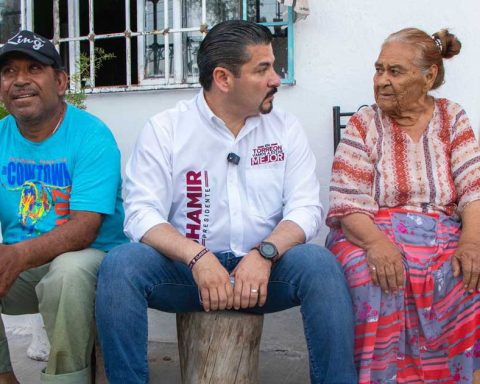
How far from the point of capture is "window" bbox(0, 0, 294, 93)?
3803mm

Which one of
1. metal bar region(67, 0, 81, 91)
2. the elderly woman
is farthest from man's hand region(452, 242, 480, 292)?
metal bar region(67, 0, 81, 91)

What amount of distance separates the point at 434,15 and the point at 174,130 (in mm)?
1588

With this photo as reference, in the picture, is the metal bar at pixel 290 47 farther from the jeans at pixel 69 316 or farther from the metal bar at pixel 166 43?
the jeans at pixel 69 316

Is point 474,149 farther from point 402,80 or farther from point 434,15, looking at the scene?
point 434,15

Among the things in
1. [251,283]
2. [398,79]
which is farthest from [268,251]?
[398,79]

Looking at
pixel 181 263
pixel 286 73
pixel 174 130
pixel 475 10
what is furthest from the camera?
pixel 286 73

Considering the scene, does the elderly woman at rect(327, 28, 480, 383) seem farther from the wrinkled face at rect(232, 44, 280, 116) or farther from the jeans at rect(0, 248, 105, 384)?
the jeans at rect(0, 248, 105, 384)

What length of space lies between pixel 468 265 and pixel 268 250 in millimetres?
781

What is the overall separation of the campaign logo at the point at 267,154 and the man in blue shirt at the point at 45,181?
64 cm

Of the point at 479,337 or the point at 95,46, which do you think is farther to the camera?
the point at 95,46

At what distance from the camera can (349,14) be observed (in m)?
A: 3.59

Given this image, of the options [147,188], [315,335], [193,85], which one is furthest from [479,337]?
[193,85]

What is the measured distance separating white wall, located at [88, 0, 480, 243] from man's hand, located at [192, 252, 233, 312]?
140cm

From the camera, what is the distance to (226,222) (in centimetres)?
284
